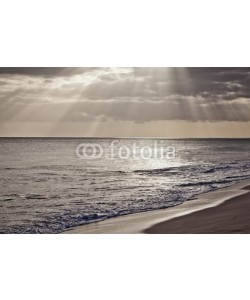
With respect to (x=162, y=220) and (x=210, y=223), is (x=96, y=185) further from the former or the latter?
(x=210, y=223)

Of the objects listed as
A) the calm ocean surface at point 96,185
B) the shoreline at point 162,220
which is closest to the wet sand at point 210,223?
the shoreline at point 162,220

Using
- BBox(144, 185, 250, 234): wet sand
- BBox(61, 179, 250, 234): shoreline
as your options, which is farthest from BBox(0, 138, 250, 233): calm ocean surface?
BBox(144, 185, 250, 234): wet sand

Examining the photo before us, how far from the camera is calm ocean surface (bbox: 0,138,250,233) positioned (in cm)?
433

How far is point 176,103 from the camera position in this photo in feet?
14.5

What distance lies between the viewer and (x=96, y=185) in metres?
4.85

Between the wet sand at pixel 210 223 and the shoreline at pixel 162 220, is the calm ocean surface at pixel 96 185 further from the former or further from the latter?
the wet sand at pixel 210 223

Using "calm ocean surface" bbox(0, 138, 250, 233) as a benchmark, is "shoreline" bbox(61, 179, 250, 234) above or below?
below

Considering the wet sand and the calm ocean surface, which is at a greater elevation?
the calm ocean surface

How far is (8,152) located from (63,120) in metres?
0.77

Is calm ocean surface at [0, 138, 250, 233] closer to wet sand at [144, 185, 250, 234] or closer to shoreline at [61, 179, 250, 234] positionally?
shoreline at [61, 179, 250, 234]

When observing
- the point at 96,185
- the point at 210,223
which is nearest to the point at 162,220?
the point at 210,223
